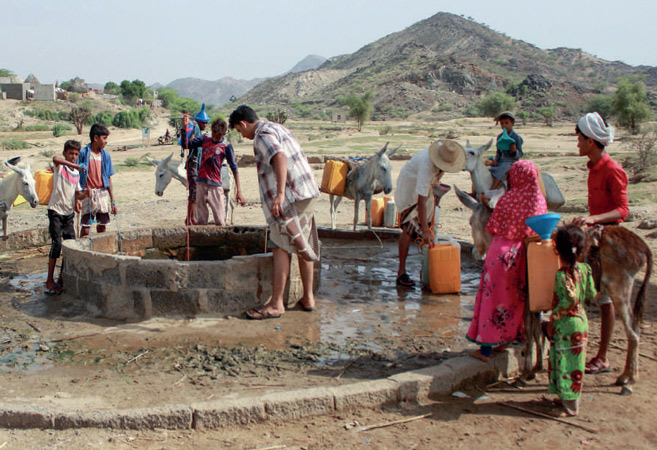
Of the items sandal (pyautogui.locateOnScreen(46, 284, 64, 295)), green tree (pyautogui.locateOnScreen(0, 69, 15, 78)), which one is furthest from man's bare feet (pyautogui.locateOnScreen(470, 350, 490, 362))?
green tree (pyautogui.locateOnScreen(0, 69, 15, 78))

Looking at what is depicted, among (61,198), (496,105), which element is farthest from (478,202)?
(496,105)

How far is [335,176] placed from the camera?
9.88 metres

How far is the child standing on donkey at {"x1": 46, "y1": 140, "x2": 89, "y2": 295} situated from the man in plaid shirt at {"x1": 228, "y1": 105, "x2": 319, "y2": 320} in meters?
2.18

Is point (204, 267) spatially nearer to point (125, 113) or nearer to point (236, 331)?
point (236, 331)

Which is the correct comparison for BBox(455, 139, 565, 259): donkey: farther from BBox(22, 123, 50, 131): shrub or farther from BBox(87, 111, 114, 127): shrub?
BBox(87, 111, 114, 127): shrub

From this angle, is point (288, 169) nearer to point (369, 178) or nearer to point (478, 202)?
point (478, 202)

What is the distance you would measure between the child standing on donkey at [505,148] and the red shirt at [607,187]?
3.17 metres

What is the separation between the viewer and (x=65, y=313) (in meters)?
5.92

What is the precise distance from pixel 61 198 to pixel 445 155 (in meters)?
4.11

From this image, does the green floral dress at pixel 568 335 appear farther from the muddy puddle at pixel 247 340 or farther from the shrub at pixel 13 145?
the shrub at pixel 13 145

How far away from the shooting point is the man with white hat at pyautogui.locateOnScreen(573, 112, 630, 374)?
14.3 feet

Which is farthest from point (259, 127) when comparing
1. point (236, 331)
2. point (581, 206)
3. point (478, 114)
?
point (478, 114)

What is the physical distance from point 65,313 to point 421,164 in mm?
3807

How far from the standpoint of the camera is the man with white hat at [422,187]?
6109 mm
